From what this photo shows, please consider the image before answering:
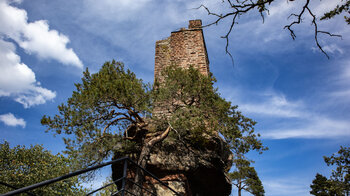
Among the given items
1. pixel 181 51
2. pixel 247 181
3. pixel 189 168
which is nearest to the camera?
pixel 189 168

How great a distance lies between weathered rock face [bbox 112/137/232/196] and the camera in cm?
805

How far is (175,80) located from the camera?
874 cm

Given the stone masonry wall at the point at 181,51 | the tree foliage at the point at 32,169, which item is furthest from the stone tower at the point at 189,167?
the tree foliage at the point at 32,169

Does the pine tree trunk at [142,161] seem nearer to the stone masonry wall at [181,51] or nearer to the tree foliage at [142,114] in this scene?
the tree foliage at [142,114]

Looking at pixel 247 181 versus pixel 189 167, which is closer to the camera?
pixel 189 167

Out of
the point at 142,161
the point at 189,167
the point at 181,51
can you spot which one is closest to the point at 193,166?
the point at 189,167

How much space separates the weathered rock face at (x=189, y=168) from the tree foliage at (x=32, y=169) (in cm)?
545

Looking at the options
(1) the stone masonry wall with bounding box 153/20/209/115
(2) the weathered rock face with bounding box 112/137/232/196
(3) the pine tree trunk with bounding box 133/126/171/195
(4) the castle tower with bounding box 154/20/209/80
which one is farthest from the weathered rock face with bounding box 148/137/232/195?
(4) the castle tower with bounding box 154/20/209/80

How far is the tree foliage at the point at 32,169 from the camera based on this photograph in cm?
1180

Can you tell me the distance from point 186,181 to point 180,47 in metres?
7.77

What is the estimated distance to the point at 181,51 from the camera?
490 inches

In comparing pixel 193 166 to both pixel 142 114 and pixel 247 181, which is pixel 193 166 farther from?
pixel 247 181

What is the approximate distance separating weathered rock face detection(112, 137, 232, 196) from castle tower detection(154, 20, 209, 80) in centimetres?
450

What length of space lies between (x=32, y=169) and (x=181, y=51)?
38.7ft
